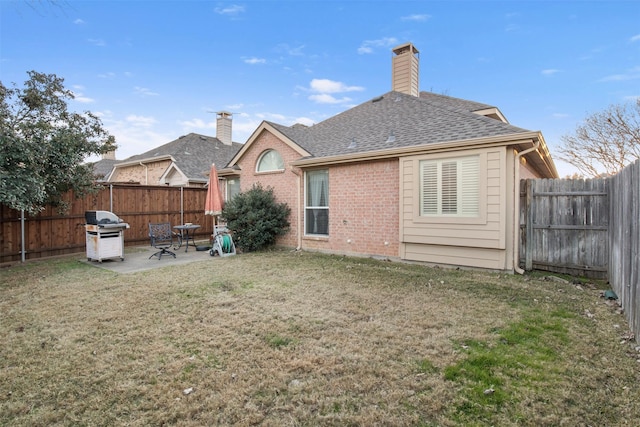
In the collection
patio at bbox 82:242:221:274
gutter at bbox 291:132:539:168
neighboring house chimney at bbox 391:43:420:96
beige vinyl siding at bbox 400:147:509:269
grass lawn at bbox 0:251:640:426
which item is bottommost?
grass lawn at bbox 0:251:640:426

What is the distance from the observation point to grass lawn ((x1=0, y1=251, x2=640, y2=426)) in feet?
7.79

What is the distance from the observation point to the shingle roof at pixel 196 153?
17327mm

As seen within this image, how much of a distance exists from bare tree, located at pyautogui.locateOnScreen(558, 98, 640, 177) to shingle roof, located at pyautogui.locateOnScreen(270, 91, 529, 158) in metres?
7.74

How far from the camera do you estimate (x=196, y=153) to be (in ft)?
63.1

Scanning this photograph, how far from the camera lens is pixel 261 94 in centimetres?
1480

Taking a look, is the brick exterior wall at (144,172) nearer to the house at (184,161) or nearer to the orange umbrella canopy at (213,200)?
the house at (184,161)

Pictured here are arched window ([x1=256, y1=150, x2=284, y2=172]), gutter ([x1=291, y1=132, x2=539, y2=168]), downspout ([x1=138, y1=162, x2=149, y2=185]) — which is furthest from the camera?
downspout ([x1=138, y1=162, x2=149, y2=185])

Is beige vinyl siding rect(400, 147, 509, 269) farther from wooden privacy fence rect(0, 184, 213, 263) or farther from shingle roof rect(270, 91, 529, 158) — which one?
wooden privacy fence rect(0, 184, 213, 263)

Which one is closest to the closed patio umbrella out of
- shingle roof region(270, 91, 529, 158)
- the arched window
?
the arched window

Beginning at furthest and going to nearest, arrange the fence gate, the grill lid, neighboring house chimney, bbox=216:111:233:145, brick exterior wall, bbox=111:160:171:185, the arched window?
neighboring house chimney, bbox=216:111:233:145, brick exterior wall, bbox=111:160:171:185, the arched window, the grill lid, the fence gate

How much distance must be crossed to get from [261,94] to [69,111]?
25.8ft

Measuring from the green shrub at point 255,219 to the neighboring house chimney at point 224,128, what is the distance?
549 inches

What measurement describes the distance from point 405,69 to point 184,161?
40.6ft

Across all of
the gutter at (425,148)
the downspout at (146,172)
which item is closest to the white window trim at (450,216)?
the gutter at (425,148)
